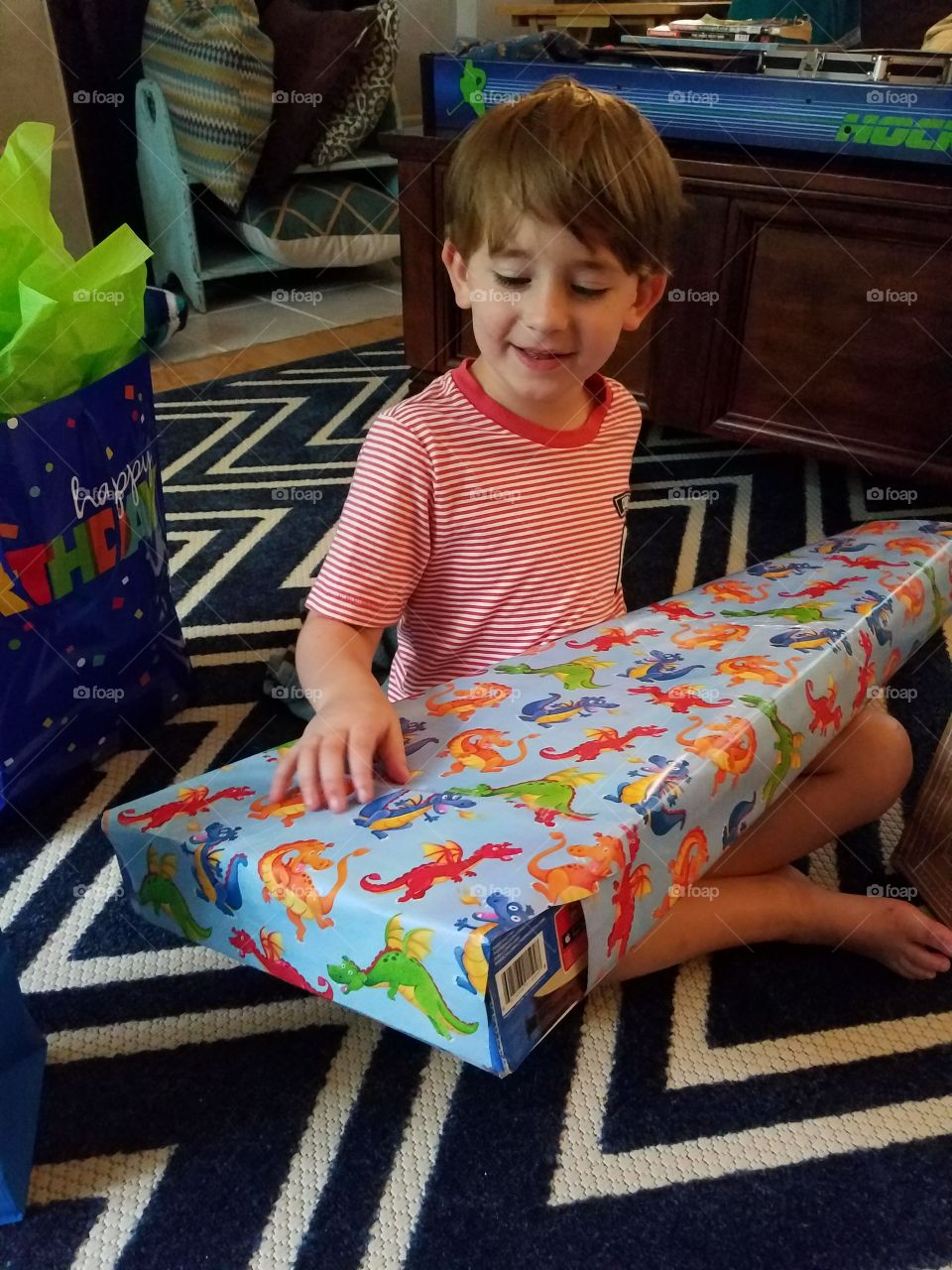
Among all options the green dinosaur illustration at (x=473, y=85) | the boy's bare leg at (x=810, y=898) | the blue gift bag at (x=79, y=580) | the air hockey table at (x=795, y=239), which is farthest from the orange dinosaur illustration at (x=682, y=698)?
the green dinosaur illustration at (x=473, y=85)

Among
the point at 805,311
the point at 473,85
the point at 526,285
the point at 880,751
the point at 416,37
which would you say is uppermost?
the point at 416,37

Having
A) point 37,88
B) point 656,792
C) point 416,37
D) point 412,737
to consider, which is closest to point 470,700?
point 412,737

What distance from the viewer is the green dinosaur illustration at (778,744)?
0.62m

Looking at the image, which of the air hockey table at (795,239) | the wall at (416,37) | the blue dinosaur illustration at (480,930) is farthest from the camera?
the wall at (416,37)

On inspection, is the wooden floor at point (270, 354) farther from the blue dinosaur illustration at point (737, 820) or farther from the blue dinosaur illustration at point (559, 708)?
the blue dinosaur illustration at point (737, 820)

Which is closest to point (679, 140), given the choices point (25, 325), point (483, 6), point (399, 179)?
point (399, 179)

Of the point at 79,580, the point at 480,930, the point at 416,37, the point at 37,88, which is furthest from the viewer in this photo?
the point at 416,37

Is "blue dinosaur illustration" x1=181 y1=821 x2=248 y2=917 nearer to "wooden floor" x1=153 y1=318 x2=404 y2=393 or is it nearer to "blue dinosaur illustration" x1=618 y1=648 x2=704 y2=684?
"blue dinosaur illustration" x1=618 y1=648 x2=704 y2=684

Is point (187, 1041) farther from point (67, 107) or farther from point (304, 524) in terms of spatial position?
point (67, 107)

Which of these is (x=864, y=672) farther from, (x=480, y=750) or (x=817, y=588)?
(x=480, y=750)

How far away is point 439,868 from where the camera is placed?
0.52 meters

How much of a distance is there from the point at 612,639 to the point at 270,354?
4.47ft

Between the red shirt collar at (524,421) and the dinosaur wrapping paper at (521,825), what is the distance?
0.47 ft

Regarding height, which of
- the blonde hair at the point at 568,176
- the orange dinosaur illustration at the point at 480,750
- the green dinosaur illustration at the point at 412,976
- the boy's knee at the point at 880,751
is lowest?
the boy's knee at the point at 880,751
